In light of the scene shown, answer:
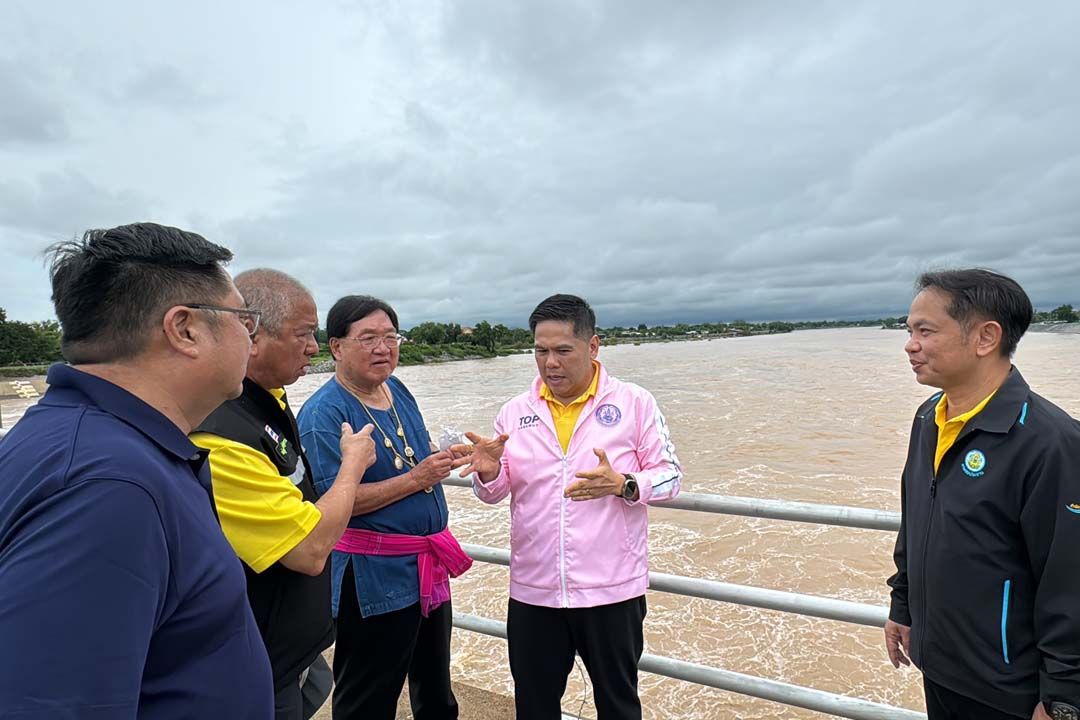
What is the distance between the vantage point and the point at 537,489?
7.36ft

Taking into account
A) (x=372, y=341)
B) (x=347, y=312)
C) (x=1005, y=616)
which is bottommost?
(x=1005, y=616)

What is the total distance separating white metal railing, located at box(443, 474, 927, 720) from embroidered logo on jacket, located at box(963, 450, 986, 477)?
372mm

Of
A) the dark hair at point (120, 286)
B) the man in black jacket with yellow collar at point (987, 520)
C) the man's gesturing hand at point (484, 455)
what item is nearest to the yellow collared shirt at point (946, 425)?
the man in black jacket with yellow collar at point (987, 520)

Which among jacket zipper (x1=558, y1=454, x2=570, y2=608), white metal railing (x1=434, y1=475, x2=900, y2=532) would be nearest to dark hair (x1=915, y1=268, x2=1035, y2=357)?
white metal railing (x1=434, y1=475, x2=900, y2=532)

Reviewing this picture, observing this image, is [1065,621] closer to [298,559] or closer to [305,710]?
[298,559]

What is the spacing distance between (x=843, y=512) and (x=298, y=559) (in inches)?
67.3

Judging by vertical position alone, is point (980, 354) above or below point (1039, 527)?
above

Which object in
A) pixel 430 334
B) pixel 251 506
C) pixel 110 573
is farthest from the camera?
pixel 430 334

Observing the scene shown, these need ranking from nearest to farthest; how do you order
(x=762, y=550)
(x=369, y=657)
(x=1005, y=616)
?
(x=1005, y=616) < (x=369, y=657) < (x=762, y=550)

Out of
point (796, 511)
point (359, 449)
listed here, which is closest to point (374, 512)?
point (359, 449)

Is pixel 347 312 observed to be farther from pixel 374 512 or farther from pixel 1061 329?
pixel 1061 329

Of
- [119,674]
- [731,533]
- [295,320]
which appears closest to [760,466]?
[731,533]

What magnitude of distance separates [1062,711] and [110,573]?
2.06 m

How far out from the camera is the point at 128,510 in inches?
32.3
